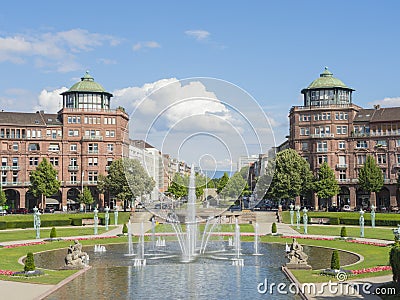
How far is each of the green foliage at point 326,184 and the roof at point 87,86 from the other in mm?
45660

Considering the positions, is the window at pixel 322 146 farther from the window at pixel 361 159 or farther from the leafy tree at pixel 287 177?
the leafy tree at pixel 287 177

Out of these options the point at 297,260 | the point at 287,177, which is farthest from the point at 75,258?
the point at 287,177

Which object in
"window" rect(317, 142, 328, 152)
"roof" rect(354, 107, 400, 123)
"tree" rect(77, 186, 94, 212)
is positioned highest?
"roof" rect(354, 107, 400, 123)

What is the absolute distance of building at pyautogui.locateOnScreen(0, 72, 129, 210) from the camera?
10519cm

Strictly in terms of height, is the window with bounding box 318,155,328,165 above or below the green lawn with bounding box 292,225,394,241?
above

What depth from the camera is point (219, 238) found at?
57.5 metres

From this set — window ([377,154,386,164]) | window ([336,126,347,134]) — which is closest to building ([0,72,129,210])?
window ([336,126,347,134])

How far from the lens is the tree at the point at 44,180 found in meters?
97.1


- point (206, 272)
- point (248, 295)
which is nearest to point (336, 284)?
point (248, 295)

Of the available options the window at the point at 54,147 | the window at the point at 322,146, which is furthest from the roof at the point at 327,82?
the window at the point at 54,147

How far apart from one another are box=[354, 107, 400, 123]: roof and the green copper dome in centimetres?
5113

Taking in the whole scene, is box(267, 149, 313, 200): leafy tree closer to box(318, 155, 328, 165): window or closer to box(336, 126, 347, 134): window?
box(318, 155, 328, 165): window

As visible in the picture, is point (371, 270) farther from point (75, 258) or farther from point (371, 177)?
point (371, 177)

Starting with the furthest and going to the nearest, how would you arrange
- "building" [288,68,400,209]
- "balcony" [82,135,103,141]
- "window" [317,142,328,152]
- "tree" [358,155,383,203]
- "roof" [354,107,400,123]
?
"balcony" [82,135,103,141] < "window" [317,142,328,152] < "roof" [354,107,400,123] < "building" [288,68,400,209] < "tree" [358,155,383,203]
